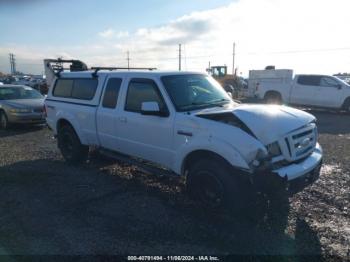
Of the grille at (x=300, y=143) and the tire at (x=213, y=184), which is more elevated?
the grille at (x=300, y=143)

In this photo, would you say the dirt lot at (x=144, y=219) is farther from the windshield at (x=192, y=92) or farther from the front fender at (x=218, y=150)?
the windshield at (x=192, y=92)

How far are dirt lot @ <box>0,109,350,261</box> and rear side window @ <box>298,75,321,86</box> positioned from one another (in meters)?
10.4

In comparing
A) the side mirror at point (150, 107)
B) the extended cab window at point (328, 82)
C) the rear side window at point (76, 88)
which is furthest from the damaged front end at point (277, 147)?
the extended cab window at point (328, 82)

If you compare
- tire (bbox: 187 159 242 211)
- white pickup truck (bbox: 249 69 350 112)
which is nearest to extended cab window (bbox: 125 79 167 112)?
tire (bbox: 187 159 242 211)

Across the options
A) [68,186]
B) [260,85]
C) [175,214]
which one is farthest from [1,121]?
[260,85]

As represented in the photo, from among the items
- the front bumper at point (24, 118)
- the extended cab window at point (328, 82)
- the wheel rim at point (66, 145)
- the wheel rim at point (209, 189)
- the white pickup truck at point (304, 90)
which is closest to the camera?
the wheel rim at point (209, 189)

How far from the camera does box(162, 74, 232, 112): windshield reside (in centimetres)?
488

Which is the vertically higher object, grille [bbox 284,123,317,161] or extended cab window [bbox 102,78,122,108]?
extended cab window [bbox 102,78,122,108]

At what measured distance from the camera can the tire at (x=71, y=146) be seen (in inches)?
270

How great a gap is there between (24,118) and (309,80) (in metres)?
12.9

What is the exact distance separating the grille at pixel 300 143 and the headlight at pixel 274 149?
0.12 m

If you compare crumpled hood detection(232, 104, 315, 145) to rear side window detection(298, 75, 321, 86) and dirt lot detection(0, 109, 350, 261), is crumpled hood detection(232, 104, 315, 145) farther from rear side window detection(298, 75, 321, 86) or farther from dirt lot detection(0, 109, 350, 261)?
rear side window detection(298, 75, 321, 86)

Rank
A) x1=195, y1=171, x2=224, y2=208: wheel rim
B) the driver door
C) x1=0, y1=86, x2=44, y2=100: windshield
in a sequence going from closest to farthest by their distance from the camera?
A: 1. x1=195, y1=171, x2=224, y2=208: wheel rim
2. the driver door
3. x1=0, y1=86, x2=44, y2=100: windshield

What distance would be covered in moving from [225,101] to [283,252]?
2.57 meters
